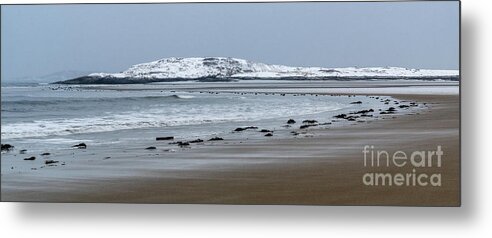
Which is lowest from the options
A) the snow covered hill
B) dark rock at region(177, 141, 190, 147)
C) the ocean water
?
dark rock at region(177, 141, 190, 147)

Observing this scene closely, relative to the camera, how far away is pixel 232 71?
5.94m

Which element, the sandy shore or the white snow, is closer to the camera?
the sandy shore

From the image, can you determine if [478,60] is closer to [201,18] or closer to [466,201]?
[466,201]

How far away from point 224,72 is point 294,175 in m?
0.75

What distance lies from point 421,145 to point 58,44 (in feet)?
7.32

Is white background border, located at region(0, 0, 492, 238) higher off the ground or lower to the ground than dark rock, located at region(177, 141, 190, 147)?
lower

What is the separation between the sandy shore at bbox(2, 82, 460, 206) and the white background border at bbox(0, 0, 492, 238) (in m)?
0.10

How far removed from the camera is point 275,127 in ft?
19.5

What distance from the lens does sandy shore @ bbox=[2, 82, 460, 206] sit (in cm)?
565

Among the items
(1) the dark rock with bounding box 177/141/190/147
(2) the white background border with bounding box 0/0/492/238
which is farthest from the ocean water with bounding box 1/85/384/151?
(2) the white background border with bounding box 0/0/492/238

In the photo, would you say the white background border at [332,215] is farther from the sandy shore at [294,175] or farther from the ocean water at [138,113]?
the ocean water at [138,113]

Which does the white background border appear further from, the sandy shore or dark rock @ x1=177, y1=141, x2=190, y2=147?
dark rock @ x1=177, y1=141, x2=190, y2=147

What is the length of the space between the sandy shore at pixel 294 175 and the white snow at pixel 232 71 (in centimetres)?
26

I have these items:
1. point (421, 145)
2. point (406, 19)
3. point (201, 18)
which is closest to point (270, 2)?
point (201, 18)
